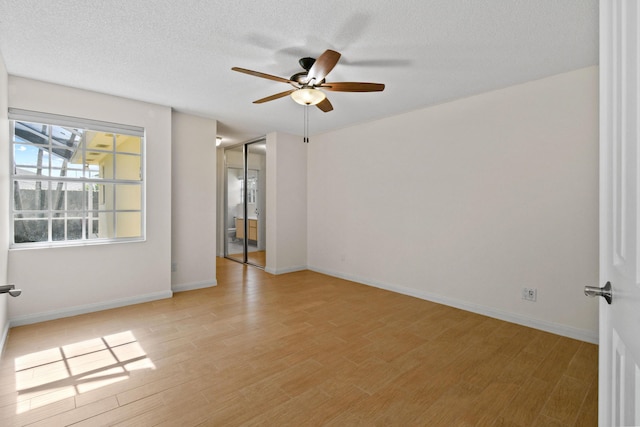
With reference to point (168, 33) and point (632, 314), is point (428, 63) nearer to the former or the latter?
point (168, 33)

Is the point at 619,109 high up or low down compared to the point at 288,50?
down

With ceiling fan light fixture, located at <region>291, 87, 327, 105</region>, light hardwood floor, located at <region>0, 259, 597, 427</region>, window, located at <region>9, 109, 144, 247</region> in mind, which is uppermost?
ceiling fan light fixture, located at <region>291, 87, 327, 105</region>

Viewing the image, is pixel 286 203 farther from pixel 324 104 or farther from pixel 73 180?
pixel 73 180

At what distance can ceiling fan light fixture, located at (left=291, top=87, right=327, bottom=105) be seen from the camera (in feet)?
8.78

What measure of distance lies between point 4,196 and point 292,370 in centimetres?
305

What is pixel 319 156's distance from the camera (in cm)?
551

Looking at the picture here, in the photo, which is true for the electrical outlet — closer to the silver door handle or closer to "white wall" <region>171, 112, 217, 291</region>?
the silver door handle

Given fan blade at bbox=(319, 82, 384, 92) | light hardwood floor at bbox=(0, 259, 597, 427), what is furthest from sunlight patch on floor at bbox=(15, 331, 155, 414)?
fan blade at bbox=(319, 82, 384, 92)

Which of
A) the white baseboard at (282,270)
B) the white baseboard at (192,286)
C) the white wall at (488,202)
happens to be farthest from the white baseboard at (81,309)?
the white wall at (488,202)

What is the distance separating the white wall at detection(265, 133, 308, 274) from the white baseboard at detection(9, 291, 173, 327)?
1921 mm

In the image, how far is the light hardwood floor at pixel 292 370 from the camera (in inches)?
71.9

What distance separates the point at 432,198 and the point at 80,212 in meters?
4.16

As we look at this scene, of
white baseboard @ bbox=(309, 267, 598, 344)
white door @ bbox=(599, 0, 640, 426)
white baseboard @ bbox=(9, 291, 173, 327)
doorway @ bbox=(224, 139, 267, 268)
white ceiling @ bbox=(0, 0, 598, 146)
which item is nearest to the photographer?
white door @ bbox=(599, 0, 640, 426)

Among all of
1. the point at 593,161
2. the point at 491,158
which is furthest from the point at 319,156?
the point at 593,161
